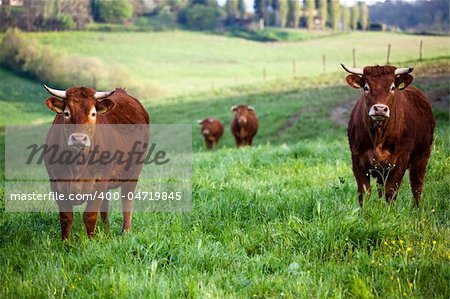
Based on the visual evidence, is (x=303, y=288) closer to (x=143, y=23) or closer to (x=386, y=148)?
(x=386, y=148)

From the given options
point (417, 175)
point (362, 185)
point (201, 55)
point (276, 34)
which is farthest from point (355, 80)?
point (276, 34)

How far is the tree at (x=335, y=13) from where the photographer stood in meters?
60.8

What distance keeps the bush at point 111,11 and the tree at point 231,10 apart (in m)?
15.7

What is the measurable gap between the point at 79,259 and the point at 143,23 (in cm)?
6864

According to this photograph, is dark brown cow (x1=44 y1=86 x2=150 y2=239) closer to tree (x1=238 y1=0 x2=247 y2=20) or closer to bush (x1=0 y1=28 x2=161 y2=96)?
bush (x1=0 y1=28 x2=161 y2=96)

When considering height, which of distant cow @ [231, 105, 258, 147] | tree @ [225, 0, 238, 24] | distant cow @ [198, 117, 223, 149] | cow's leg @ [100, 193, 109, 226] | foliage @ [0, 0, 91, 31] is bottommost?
Result: distant cow @ [198, 117, 223, 149]

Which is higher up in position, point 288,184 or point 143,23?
point 143,23

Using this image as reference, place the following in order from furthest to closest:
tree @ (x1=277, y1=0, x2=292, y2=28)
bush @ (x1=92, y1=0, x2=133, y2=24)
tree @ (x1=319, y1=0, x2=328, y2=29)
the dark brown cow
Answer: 1. tree @ (x1=277, y1=0, x2=292, y2=28)
2. tree @ (x1=319, y1=0, x2=328, y2=29)
3. bush @ (x1=92, y1=0, x2=133, y2=24)
4. the dark brown cow

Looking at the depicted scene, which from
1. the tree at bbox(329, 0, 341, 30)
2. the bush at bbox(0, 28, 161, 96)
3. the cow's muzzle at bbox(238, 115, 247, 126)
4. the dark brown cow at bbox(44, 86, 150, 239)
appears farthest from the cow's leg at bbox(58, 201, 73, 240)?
the tree at bbox(329, 0, 341, 30)

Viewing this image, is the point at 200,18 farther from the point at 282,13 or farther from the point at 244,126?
the point at 244,126

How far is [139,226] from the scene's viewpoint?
6.32 metres

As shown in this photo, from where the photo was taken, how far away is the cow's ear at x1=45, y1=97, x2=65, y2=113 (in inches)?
228

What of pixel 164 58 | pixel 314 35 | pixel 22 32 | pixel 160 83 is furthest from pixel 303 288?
pixel 314 35

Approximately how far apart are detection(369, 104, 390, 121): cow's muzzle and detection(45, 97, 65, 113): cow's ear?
137 inches
